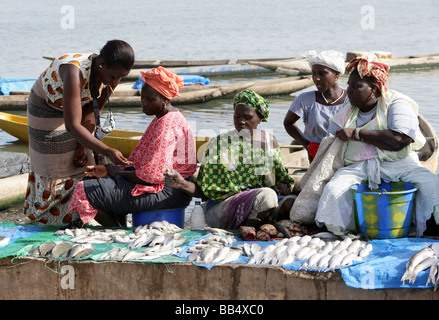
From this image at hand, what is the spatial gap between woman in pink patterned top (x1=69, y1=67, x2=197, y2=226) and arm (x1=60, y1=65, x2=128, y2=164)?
0.23m

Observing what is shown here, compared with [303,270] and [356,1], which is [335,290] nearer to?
[303,270]

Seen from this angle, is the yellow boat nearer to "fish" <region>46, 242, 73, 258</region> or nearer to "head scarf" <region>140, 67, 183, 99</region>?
"head scarf" <region>140, 67, 183, 99</region>

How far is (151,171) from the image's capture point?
167 inches

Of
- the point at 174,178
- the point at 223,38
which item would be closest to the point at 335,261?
the point at 174,178

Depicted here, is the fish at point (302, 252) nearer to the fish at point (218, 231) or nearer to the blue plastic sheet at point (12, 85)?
the fish at point (218, 231)

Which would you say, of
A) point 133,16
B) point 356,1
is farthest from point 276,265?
point 356,1

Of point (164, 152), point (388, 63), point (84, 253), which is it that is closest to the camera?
point (84, 253)

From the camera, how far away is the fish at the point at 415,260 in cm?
329

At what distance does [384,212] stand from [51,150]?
2.32 meters

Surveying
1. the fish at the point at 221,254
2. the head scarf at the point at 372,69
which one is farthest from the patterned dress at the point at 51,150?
the head scarf at the point at 372,69

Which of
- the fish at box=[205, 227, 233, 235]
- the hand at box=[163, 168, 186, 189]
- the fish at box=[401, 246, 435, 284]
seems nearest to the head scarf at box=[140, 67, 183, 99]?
the hand at box=[163, 168, 186, 189]

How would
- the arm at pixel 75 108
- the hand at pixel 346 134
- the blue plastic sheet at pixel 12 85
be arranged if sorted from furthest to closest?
the blue plastic sheet at pixel 12 85, the arm at pixel 75 108, the hand at pixel 346 134

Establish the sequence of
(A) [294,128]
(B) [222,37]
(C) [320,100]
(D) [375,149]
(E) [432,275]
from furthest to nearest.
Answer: (B) [222,37], (A) [294,128], (C) [320,100], (D) [375,149], (E) [432,275]

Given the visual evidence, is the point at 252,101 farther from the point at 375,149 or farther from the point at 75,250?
the point at 75,250
